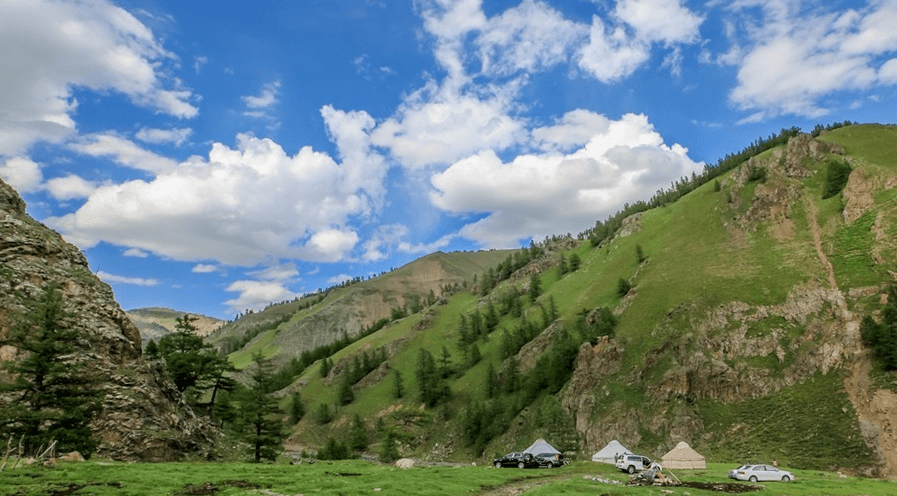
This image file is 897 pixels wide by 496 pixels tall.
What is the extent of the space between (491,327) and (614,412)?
311 feet

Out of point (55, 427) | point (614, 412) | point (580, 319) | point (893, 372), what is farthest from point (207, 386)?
point (893, 372)

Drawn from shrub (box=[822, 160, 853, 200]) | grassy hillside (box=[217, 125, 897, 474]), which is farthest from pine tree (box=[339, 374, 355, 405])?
shrub (box=[822, 160, 853, 200])

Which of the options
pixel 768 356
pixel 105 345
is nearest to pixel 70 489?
pixel 105 345

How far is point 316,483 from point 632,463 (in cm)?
3879

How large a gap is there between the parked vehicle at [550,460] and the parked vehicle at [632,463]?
8044 millimetres

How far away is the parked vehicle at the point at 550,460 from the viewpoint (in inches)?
2443

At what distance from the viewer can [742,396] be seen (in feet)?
315

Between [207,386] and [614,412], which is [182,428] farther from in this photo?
[614,412]

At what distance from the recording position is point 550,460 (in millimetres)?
62719

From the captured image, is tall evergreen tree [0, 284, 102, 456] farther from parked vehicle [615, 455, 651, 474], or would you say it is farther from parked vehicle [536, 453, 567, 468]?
parked vehicle [615, 455, 651, 474]

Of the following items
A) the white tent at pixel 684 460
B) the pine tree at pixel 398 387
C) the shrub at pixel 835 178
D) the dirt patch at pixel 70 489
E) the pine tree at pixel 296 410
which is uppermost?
the shrub at pixel 835 178

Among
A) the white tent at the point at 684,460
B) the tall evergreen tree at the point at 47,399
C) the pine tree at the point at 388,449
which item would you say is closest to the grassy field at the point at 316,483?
the tall evergreen tree at the point at 47,399

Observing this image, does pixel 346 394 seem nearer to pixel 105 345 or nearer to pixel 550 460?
pixel 105 345

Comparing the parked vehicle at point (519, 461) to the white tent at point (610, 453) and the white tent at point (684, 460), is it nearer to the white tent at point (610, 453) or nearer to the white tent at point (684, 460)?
the white tent at point (610, 453)
